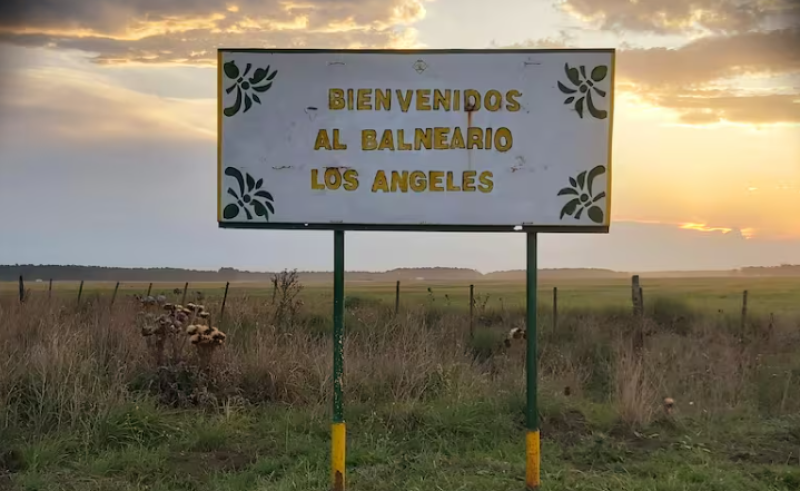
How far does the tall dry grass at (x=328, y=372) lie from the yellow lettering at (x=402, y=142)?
3.17 m

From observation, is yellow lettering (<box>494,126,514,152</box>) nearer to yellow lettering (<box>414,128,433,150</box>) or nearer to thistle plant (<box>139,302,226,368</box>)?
yellow lettering (<box>414,128,433,150</box>)

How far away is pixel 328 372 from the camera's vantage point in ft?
24.1

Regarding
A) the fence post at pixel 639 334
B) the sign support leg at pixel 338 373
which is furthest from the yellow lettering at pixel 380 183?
the fence post at pixel 639 334

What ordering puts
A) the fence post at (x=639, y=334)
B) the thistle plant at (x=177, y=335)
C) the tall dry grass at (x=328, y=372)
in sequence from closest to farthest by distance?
the tall dry grass at (x=328, y=372)
the thistle plant at (x=177, y=335)
the fence post at (x=639, y=334)

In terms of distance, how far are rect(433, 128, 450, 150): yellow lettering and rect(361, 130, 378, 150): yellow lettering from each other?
1.45 feet

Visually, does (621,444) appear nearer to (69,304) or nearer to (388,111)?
(388,111)

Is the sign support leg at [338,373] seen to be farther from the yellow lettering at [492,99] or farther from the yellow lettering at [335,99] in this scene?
the yellow lettering at [492,99]

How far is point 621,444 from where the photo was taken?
5859 mm

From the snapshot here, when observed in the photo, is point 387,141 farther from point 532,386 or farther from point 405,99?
point 532,386

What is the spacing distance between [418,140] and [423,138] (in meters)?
0.04

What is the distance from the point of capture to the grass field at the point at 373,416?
5.17m

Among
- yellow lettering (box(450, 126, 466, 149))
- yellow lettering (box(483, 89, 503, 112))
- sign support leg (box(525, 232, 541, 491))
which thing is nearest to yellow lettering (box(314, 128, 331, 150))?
yellow lettering (box(450, 126, 466, 149))

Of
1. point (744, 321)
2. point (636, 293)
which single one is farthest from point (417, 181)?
point (744, 321)

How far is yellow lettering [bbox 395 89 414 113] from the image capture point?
15.7 ft
